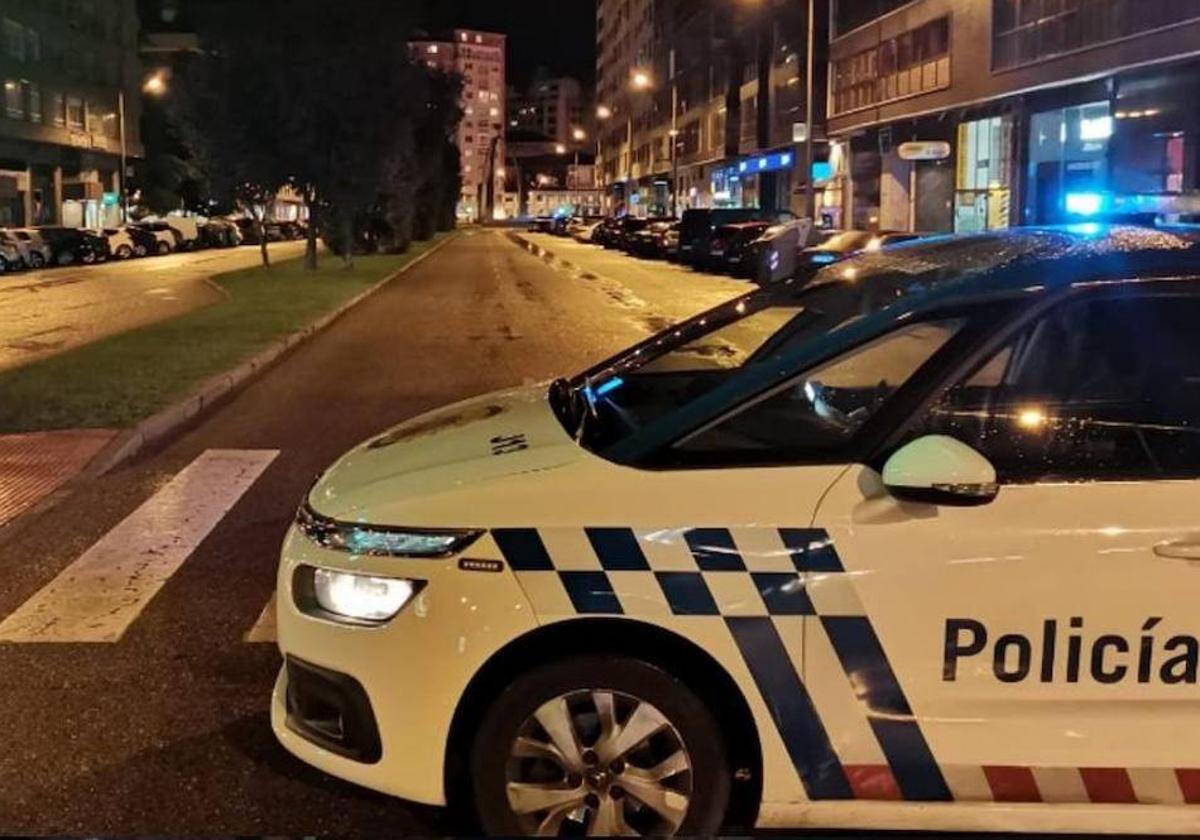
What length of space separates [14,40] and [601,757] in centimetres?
7362

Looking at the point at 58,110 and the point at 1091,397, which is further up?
the point at 58,110

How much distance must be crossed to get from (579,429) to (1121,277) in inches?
63.4

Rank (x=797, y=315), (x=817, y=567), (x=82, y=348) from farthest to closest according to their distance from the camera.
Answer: (x=82, y=348), (x=797, y=315), (x=817, y=567)

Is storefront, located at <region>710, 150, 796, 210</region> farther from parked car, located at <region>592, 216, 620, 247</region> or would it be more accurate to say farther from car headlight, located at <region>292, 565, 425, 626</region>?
car headlight, located at <region>292, 565, 425, 626</region>

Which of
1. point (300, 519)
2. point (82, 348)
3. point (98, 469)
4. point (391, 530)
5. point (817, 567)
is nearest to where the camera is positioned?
point (817, 567)

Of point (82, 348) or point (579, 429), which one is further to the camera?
point (82, 348)

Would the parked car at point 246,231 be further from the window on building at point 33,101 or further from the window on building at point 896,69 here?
the window on building at point 896,69

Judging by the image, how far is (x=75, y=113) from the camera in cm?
7581

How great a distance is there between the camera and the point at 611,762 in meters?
3.49

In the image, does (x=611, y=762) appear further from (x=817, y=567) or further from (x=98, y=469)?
(x=98, y=469)

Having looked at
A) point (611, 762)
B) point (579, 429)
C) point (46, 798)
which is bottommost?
point (46, 798)

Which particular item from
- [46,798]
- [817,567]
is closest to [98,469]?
[46,798]

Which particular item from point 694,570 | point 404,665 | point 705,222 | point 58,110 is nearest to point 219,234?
point 58,110

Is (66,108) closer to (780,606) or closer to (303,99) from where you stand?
(303,99)
